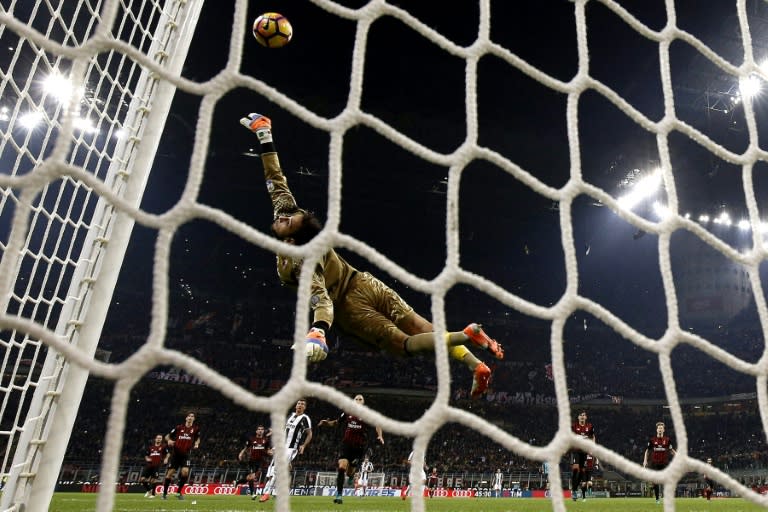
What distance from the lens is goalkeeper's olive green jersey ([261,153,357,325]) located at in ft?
9.39

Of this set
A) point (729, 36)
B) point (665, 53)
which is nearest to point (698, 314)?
point (729, 36)

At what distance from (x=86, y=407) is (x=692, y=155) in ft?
54.4

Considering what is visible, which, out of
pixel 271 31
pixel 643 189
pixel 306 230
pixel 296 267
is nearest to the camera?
pixel 306 230

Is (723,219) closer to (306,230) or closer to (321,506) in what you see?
(321,506)

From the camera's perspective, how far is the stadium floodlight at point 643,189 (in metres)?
12.8

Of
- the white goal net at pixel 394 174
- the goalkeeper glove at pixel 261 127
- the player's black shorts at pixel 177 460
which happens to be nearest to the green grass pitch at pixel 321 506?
the player's black shorts at pixel 177 460

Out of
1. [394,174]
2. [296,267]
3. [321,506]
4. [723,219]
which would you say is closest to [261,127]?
[296,267]

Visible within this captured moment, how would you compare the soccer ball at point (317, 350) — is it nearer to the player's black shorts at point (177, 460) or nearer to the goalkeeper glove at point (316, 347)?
the goalkeeper glove at point (316, 347)

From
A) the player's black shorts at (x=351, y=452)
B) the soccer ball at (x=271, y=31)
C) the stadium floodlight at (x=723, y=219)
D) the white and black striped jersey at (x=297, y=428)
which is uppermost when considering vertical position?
the stadium floodlight at (x=723, y=219)

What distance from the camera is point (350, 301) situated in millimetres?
3207

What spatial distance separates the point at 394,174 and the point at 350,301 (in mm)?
11953

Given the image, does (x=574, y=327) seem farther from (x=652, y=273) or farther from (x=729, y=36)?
(x=729, y=36)

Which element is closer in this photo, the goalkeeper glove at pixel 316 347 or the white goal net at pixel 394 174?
the white goal net at pixel 394 174

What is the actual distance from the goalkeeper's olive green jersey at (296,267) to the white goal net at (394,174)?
0.63 metres
